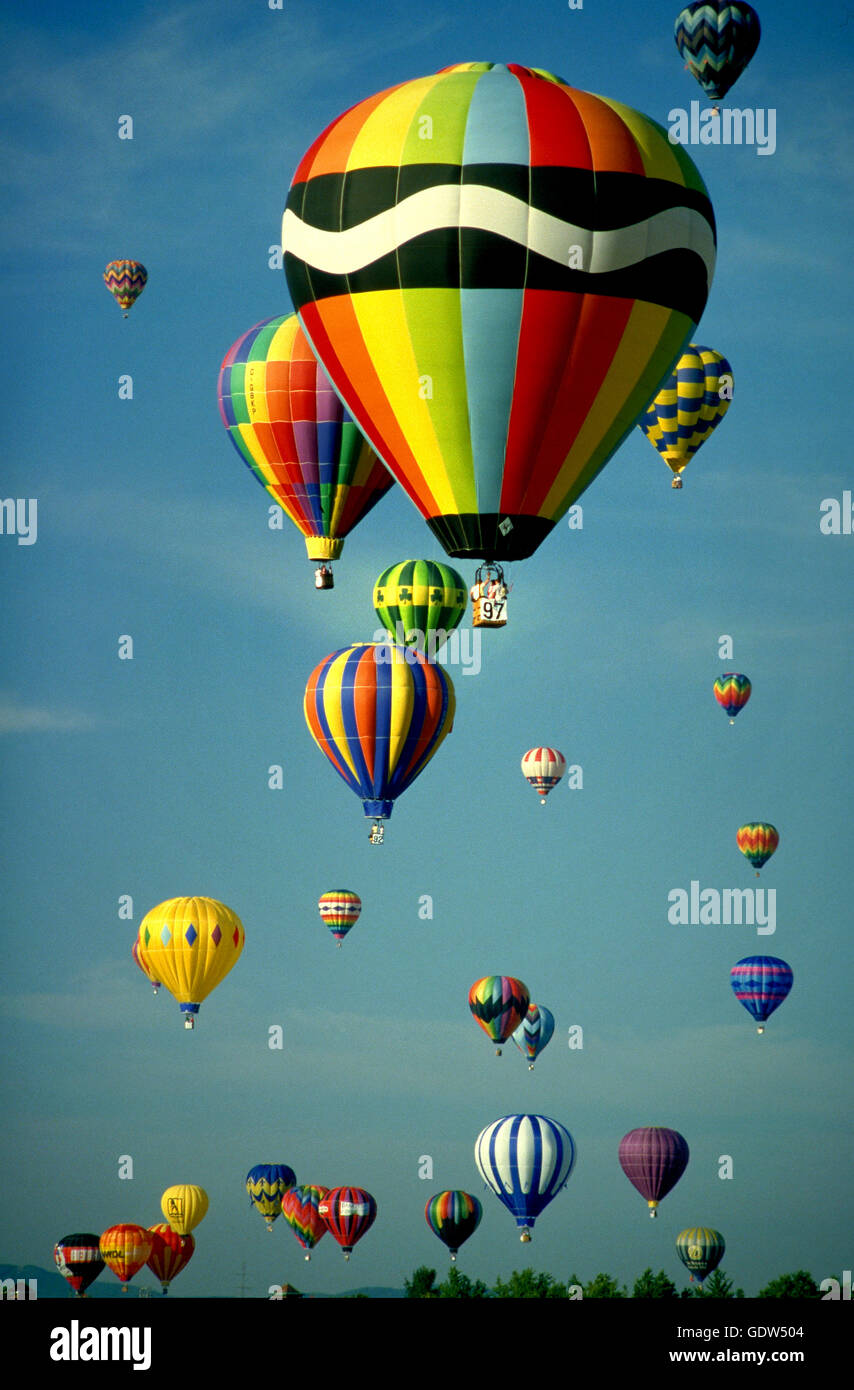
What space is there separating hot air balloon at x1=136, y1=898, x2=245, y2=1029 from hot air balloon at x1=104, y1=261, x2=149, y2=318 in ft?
50.1

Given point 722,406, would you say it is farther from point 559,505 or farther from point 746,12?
point 559,505

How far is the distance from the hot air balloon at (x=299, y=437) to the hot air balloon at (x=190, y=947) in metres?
13.1

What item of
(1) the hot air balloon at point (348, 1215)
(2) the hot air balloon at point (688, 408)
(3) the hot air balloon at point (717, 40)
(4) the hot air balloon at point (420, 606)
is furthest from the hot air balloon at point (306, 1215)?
(3) the hot air balloon at point (717, 40)

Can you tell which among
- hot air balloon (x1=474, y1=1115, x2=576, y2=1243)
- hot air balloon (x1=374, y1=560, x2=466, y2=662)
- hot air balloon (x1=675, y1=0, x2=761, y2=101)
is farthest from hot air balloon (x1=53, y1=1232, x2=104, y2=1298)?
hot air balloon (x1=675, y1=0, x2=761, y2=101)

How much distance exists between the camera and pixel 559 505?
27297mm

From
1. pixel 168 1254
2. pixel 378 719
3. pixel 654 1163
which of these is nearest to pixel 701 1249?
pixel 654 1163

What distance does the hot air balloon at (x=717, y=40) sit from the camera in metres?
42.5

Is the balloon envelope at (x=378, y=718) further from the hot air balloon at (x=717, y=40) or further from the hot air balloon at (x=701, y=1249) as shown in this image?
the hot air balloon at (x=701, y=1249)

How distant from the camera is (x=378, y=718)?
41.0 m

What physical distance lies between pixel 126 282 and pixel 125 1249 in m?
23.4

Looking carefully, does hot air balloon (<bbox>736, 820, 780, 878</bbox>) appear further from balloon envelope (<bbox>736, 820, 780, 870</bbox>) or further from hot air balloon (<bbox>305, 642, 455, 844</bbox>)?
hot air balloon (<bbox>305, 642, 455, 844</bbox>)
